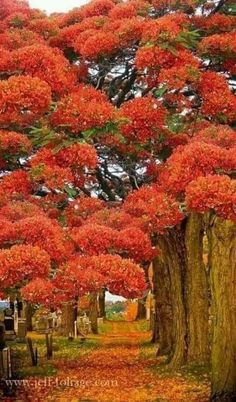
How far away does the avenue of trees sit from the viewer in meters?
8.44

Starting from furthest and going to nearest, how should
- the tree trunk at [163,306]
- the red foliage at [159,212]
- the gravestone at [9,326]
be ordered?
the gravestone at [9,326]
the tree trunk at [163,306]
the red foliage at [159,212]

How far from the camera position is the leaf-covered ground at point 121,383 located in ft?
41.3

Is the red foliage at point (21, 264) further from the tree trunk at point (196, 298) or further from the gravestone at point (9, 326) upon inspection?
the gravestone at point (9, 326)

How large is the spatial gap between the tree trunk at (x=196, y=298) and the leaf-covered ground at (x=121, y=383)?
532 millimetres

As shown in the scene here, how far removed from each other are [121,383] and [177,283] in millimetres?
2522

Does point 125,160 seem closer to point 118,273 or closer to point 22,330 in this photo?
point 118,273

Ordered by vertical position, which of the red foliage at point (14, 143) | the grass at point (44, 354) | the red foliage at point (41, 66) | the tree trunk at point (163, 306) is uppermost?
the red foliage at point (41, 66)

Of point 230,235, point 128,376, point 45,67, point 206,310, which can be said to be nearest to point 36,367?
point 128,376

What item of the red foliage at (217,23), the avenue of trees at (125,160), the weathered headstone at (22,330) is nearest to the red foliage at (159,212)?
the avenue of trees at (125,160)

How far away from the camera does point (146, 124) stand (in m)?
11.1

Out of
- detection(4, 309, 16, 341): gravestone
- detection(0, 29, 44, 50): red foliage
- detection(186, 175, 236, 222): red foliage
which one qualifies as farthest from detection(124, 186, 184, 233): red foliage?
detection(4, 309, 16, 341): gravestone

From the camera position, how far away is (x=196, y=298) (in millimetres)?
14852

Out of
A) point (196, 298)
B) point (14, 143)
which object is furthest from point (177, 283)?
point (14, 143)

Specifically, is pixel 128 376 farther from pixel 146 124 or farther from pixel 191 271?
pixel 146 124
